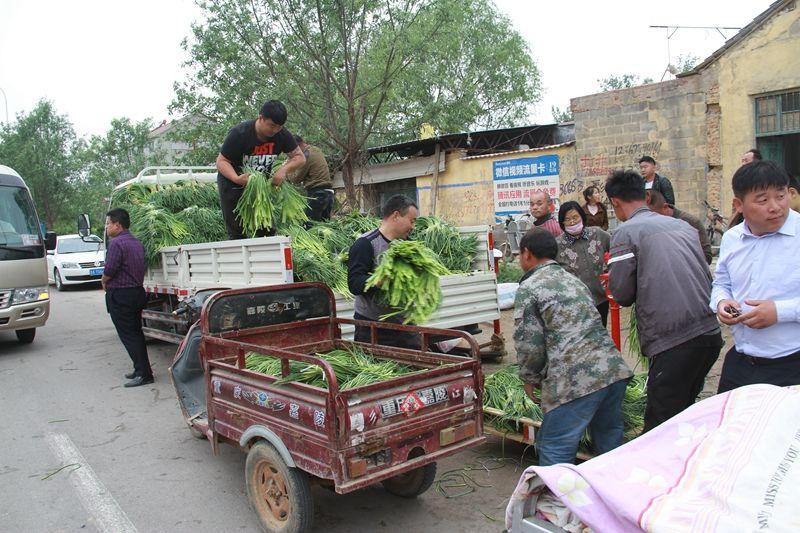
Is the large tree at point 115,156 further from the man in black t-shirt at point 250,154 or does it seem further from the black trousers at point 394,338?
the black trousers at point 394,338

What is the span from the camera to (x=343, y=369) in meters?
3.89

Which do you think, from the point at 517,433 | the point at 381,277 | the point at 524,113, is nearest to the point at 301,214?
the point at 381,277

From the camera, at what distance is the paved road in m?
3.77

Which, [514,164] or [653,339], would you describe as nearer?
[653,339]

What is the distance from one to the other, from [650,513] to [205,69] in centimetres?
1376

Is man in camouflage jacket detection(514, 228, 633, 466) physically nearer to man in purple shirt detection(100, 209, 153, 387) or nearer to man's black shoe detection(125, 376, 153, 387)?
man in purple shirt detection(100, 209, 153, 387)

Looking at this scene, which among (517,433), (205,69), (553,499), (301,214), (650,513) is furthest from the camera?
(205,69)

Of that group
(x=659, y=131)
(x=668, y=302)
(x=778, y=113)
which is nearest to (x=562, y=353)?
(x=668, y=302)

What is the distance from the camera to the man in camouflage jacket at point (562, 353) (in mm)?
3189

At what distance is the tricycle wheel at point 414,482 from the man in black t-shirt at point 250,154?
335 cm

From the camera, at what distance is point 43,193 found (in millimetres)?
31141

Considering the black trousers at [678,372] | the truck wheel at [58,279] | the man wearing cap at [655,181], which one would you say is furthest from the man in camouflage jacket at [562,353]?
the truck wheel at [58,279]

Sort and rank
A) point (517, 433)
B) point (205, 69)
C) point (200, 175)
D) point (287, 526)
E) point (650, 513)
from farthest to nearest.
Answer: point (205, 69), point (200, 175), point (517, 433), point (287, 526), point (650, 513)

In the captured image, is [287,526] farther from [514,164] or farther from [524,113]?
[524,113]
